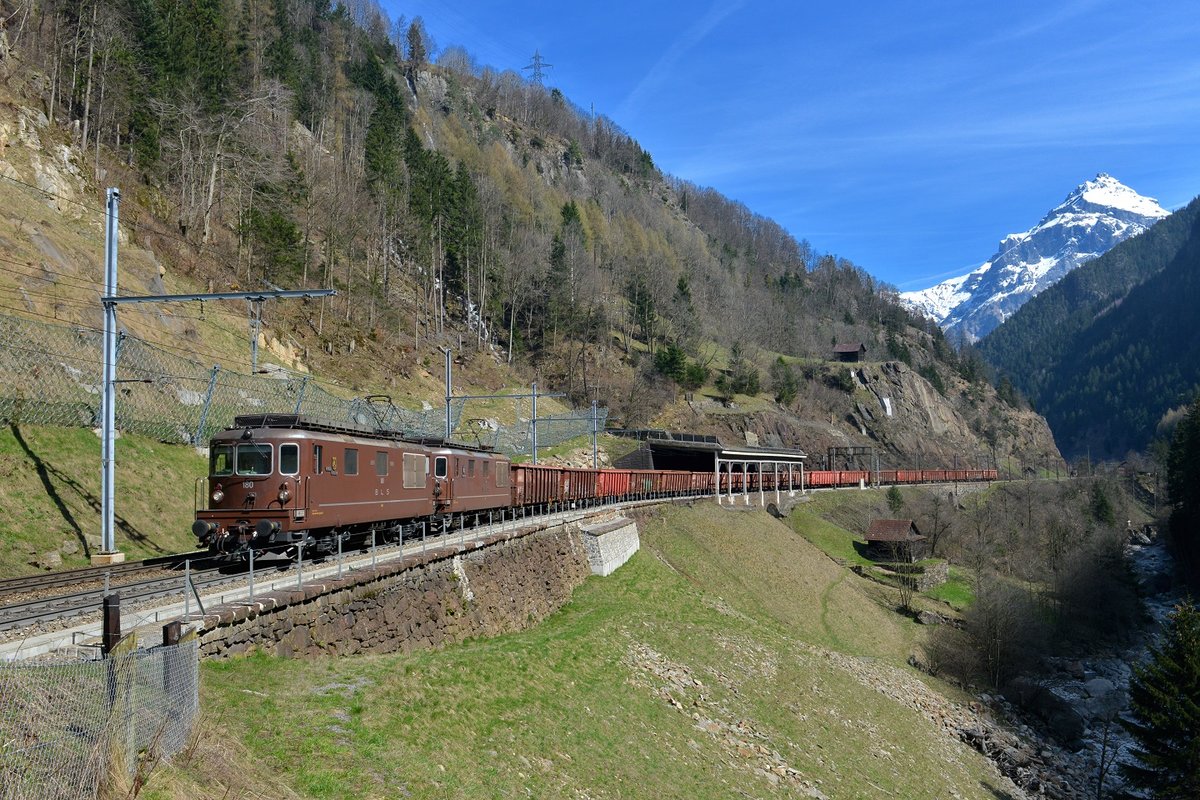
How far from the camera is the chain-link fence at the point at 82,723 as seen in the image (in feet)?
20.1

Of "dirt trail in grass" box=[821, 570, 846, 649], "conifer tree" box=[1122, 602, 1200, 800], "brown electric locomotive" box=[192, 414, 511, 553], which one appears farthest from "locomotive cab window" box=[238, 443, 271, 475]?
"conifer tree" box=[1122, 602, 1200, 800]

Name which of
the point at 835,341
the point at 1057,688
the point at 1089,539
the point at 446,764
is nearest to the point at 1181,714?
the point at 1057,688

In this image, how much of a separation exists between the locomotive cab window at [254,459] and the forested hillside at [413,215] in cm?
1450

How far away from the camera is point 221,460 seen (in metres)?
18.7

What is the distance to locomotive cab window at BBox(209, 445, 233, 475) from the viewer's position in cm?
1852

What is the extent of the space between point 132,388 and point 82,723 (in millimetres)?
24394

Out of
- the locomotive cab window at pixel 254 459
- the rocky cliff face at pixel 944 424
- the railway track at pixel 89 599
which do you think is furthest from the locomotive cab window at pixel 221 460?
the rocky cliff face at pixel 944 424

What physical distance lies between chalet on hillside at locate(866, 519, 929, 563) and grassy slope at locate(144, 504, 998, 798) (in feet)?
90.6

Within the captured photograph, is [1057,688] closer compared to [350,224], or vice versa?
[1057,688]

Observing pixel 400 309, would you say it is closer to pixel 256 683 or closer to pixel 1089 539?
pixel 256 683

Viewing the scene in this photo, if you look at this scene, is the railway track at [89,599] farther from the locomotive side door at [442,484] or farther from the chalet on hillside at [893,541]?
the chalet on hillside at [893,541]

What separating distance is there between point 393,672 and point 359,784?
4.02m

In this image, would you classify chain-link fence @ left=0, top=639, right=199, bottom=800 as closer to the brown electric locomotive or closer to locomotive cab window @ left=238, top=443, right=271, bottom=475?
the brown electric locomotive

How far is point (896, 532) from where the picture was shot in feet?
214
